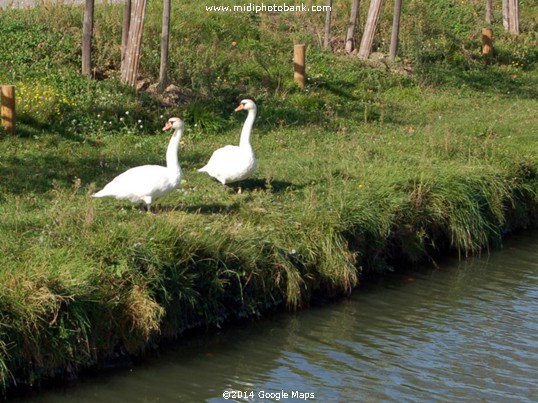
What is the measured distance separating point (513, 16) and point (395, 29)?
7.57 meters

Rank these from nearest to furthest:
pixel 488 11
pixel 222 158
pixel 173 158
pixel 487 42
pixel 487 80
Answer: pixel 173 158 < pixel 222 158 < pixel 487 80 < pixel 487 42 < pixel 488 11

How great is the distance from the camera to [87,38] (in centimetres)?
1758

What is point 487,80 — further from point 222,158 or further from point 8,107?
point 8,107

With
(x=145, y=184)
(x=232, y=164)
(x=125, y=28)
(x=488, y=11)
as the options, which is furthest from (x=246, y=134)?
(x=488, y=11)

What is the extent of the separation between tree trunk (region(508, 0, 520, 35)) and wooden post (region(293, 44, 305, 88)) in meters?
10.8

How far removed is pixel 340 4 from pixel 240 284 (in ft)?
58.9

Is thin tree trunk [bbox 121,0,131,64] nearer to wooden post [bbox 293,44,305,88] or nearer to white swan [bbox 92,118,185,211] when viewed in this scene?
wooden post [bbox 293,44,305,88]

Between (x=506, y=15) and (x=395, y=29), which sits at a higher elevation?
(x=506, y=15)

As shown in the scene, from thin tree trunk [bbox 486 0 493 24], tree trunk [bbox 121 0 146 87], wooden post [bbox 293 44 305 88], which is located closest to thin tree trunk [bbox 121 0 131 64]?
tree trunk [bbox 121 0 146 87]

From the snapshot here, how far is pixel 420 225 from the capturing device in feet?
42.3

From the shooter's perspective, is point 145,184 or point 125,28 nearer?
point 145,184

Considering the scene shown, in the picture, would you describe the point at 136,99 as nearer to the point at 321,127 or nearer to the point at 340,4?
the point at 321,127

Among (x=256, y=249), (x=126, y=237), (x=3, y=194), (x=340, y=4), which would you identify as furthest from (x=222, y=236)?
(x=340, y=4)

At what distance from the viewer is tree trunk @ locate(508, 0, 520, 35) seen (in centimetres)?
2889
